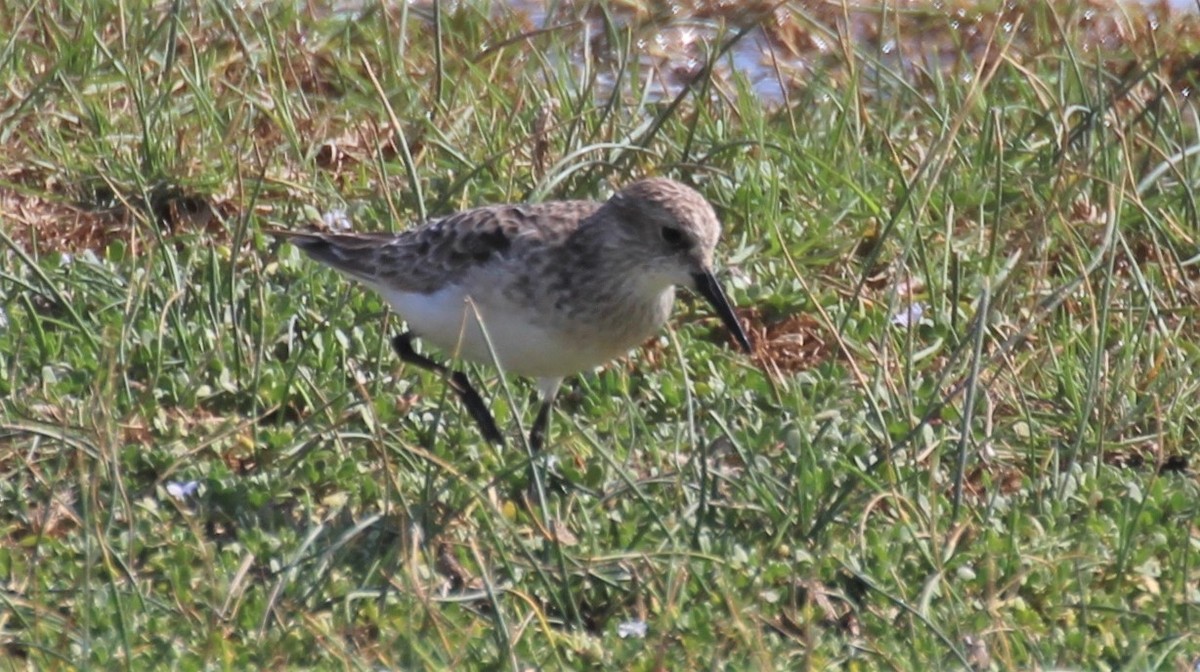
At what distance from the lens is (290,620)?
4.79 meters

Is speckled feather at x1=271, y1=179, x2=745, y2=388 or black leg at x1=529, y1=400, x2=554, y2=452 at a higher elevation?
speckled feather at x1=271, y1=179, x2=745, y2=388

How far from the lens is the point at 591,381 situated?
6.38 metres

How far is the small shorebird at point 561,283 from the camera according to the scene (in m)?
5.66

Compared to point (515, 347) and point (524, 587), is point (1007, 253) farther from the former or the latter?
point (524, 587)

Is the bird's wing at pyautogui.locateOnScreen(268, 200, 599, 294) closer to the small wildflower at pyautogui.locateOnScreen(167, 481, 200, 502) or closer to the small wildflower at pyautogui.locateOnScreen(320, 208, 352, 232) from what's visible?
the small wildflower at pyautogui.locateOnScreen(320, 208, 352, 232)

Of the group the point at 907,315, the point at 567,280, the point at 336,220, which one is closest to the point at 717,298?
the point at 567,280

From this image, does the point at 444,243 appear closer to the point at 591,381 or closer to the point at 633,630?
the point at 591,381

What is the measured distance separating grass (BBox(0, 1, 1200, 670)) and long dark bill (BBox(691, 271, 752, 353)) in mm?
227

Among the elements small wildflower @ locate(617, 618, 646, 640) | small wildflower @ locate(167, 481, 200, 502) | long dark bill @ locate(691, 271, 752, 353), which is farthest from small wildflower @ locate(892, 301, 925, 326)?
small wildflower @ locate(167, 481, 200, 502)

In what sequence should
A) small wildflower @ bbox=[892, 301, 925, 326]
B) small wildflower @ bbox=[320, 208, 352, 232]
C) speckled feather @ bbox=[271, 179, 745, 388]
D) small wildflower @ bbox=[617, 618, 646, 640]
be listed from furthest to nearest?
small wildflower @ bbox=[320, 208, 352, 232]
small wildflower @ bbox=[892, 301, 925, 326]
speckled feather @ bbox=[271, 179, 745, 388]
small wildflower @ bbox=[617, 618, 646, 640]

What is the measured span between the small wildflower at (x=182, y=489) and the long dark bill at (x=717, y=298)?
144 centimetres

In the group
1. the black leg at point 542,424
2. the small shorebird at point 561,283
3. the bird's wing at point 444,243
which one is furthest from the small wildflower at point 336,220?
the black leg at point 542,424

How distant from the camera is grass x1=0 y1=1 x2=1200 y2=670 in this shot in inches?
191

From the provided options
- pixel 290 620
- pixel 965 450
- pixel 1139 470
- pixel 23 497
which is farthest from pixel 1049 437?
pixel 23 497
